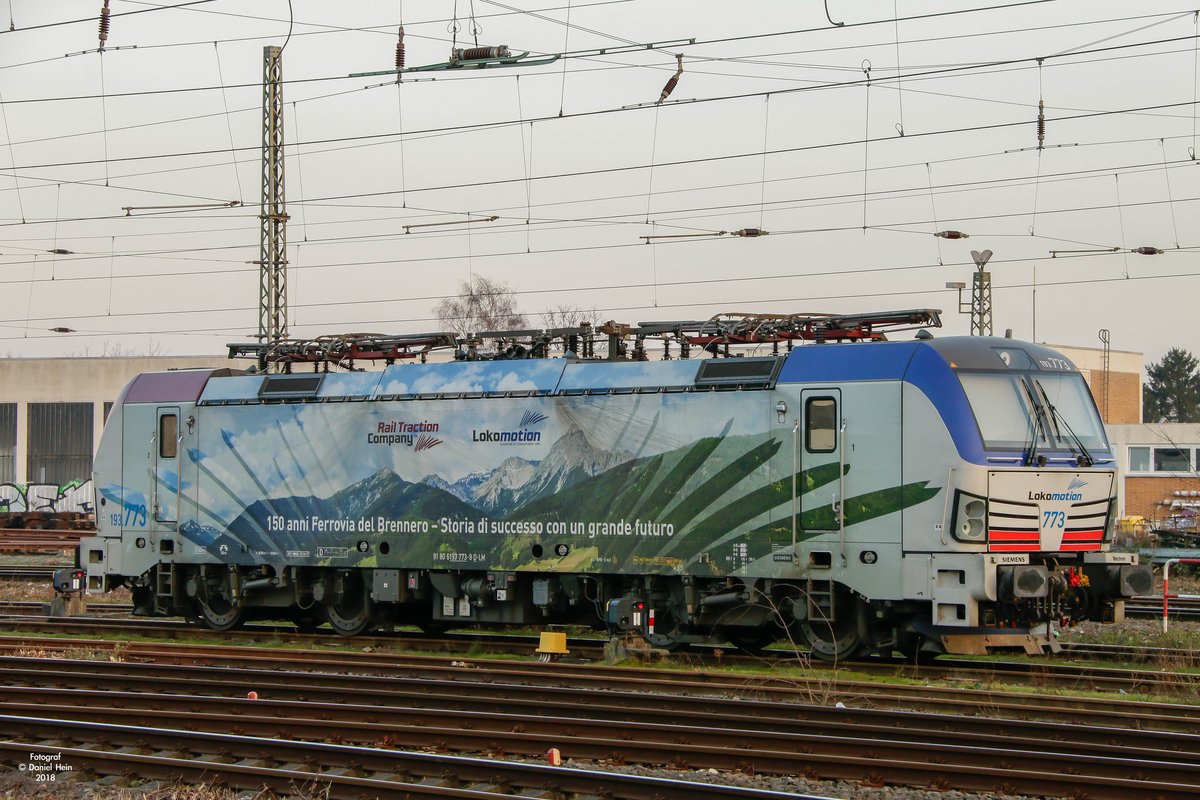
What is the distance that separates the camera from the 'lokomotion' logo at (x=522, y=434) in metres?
17.8

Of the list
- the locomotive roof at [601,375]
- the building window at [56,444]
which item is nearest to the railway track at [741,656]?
the locomotive roof at [601,375]

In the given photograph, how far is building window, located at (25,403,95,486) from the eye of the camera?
54344 millimetres

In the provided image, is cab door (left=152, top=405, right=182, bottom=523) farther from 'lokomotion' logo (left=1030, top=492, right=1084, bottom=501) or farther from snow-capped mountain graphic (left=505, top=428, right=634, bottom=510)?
'lokomotion' logo (left=1030, top=492, right=1084, bottom=501)

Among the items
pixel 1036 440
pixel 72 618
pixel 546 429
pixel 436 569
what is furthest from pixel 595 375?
pixel 72 618

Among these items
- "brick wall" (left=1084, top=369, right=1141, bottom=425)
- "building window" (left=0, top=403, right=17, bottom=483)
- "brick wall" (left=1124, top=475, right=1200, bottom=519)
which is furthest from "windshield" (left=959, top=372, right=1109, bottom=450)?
"brick wall" (left=1084, top=369, right=1141, bottom=425)

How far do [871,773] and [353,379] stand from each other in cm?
1122

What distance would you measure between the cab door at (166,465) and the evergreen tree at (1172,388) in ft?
271

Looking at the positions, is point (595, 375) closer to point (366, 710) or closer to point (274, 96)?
point (366, 710)

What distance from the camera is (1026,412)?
15.4m

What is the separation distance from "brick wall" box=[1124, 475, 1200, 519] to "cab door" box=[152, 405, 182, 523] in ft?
131

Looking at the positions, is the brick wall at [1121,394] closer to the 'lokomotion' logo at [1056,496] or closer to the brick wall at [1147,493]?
the brick wall at [1147,493]

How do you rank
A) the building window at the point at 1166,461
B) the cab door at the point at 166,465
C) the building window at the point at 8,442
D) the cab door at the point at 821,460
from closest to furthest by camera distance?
the cab door at the point at 821,460, the cab door at the point at 166,465, the building window at the point at 1166,461, the building window at the point at 8,442

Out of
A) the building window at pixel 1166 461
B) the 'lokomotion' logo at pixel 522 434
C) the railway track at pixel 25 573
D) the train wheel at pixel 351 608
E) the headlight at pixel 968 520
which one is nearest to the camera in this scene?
the headlight at pixel 968 520

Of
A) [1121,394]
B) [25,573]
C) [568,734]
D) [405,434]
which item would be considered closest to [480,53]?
[405,434]
